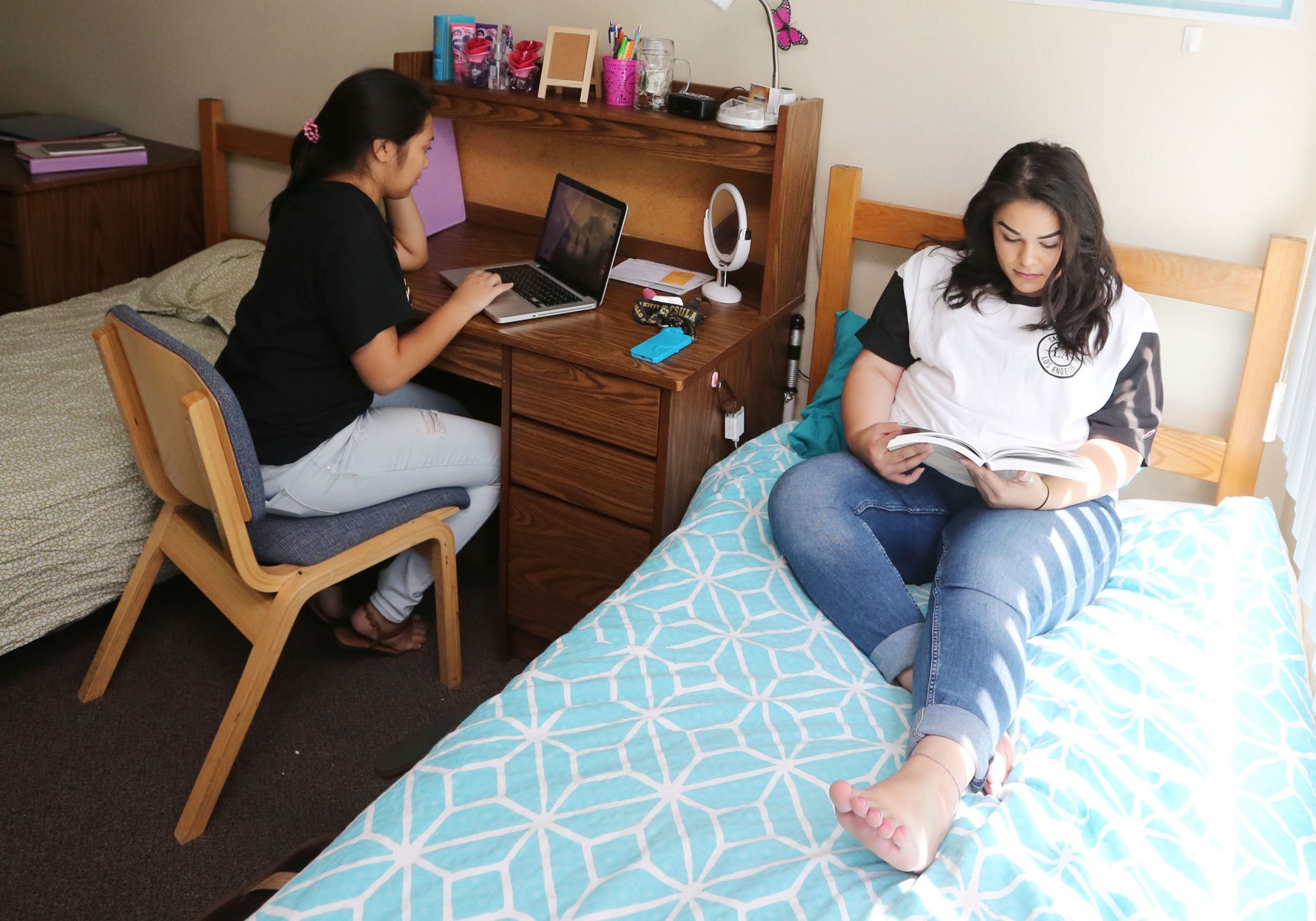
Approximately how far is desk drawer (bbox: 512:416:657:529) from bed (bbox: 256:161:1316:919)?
0.65ft

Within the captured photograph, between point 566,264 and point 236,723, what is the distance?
109cm

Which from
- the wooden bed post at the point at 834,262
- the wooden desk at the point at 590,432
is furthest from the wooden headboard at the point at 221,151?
the wooden bed post at the point at 834,262

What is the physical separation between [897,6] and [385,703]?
1.67 meters

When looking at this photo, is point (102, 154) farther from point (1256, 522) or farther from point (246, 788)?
point (1256, 522)

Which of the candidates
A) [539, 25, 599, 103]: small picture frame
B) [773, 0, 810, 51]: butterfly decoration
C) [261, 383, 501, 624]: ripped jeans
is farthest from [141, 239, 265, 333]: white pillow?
[773, 0, 810, 51]: butterfly decoration

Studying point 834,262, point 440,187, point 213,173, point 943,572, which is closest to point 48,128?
point 213,173

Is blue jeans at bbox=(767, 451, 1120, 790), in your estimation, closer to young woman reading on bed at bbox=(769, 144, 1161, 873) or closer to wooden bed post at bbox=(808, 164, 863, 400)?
young woman reading on bed at bbox=(769, 144, 1161, 873)

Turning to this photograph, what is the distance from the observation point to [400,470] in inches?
76.7

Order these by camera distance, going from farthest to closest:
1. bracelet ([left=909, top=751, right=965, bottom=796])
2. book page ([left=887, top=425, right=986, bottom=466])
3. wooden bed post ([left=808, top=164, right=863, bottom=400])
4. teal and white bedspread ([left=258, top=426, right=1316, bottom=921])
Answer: wooden bed post ([left=808, top=164, right=863, bottom=400]) < book page ([left=887, top=425, right=986, bottom=466]) < bracelet ([left=909, top=751, right=965, bottom=796]) < teal and white bedspread ([left=258, top=426, right=1316, bottom=921])

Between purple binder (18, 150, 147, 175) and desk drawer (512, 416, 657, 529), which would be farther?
purple binder (18, 150, 147, 175)

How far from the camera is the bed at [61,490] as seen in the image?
6.31 ft

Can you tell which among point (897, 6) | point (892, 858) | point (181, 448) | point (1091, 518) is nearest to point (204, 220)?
point (181, 448)

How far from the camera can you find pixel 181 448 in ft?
5.52

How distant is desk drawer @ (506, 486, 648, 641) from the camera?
2045 millimetres
